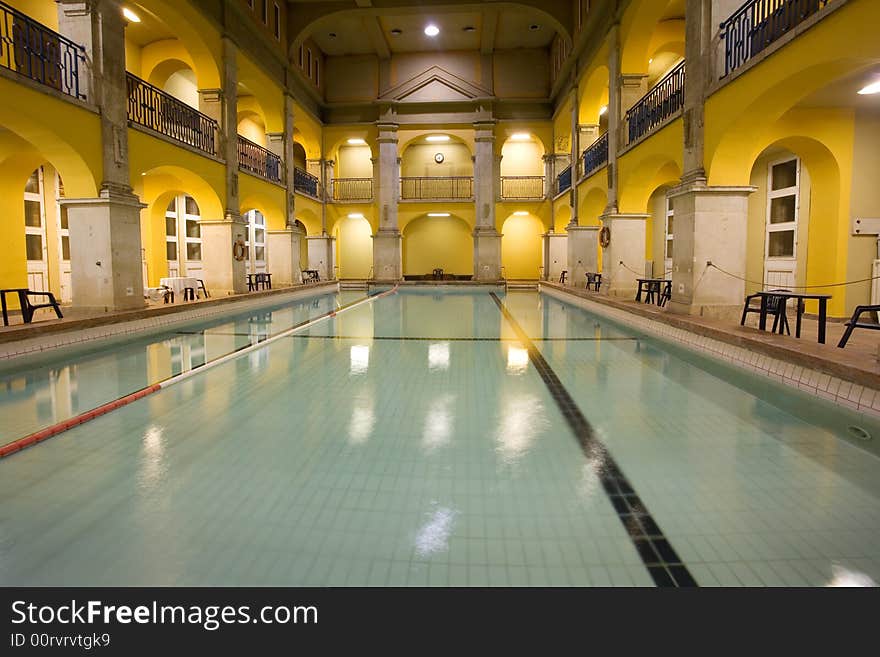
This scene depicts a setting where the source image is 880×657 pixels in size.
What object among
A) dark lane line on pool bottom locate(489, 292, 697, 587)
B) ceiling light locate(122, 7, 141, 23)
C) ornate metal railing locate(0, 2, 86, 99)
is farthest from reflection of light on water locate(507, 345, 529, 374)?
ceiling light locate(122, 7, 141, 23)

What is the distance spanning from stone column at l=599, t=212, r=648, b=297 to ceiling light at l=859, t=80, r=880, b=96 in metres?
5.67

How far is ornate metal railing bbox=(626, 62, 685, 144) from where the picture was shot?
1129 cm

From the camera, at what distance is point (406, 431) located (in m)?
4.58

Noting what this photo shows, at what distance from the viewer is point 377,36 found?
75.4 feet

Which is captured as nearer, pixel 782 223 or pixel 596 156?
pixel 782 223

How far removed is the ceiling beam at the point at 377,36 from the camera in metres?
21.6

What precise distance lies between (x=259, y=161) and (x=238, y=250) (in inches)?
176

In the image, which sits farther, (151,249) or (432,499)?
(151,249)

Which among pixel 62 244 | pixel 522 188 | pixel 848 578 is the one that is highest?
pixel 522 188

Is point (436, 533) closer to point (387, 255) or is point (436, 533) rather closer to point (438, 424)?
point (438, 424)

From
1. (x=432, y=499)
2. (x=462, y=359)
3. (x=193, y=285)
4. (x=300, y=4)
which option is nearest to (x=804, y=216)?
(x=462, y=359)

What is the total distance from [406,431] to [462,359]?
3235mm

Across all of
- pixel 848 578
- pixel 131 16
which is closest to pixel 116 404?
pixel 848 578
